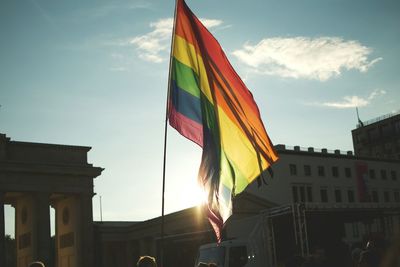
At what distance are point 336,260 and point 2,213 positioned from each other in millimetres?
29921

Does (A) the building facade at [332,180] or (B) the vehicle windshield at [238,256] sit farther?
(A) the building facade at [332,180]

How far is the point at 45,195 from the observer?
147ft

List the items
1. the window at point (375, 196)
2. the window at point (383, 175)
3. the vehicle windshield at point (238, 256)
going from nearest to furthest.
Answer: the vehicle windshield at point (238, 256) < the window at point (375, 196) < the window at point (383, 175)

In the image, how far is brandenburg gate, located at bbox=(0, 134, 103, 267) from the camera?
43531 mm

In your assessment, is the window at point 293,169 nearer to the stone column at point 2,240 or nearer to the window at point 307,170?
the window at point 307,170

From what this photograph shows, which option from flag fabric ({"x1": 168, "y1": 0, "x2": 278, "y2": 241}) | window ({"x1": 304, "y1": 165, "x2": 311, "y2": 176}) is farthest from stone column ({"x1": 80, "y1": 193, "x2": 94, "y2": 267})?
flag fabric ({"x1": 168, "y1": 0, "x2": 278, "y2": 241})

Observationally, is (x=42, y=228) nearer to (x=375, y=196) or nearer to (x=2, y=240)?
(x=2, y=240)

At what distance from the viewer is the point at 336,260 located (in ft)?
81.8

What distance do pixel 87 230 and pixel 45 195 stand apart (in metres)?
5.09

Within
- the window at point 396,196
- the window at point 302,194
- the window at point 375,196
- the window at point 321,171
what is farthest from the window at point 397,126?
the window at point 302,194

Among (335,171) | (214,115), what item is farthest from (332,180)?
(214,115)

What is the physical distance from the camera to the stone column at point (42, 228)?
43094 mm

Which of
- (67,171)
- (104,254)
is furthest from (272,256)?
(104,254)

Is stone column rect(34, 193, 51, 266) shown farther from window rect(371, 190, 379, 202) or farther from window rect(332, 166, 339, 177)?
window rect(371, 190, 379, 202)
